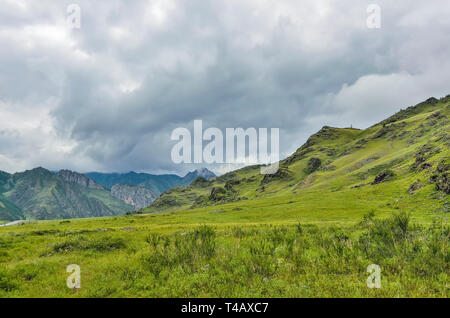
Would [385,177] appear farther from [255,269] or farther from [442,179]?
[255,269]

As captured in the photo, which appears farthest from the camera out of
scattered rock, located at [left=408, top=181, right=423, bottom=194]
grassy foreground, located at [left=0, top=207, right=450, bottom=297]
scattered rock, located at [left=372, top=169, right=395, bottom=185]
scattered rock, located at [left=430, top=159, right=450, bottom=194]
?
scattered rock, located at [left=372, top=169, right=395, bottom=185]

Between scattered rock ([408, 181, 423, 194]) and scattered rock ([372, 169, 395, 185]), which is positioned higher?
scattered rock ([372, 169, 395, 185])

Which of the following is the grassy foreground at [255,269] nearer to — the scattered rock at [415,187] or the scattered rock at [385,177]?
the scattered rock at [415,187]

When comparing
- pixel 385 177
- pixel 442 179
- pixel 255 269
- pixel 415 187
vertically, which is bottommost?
pixel 255 269

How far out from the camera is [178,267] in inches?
571

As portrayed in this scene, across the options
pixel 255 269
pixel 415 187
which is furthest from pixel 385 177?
pixel 255 269

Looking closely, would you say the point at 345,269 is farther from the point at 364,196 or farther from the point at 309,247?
the point at 364,196

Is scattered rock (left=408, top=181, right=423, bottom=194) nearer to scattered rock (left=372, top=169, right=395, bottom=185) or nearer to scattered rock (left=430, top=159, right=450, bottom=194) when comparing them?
scattered rock (left=430, top=159, right=450, bottom=194)

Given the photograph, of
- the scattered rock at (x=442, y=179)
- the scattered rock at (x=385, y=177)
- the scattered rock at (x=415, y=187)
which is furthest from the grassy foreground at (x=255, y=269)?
the scattered rock at (x=385, y=177)

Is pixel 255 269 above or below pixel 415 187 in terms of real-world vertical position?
below

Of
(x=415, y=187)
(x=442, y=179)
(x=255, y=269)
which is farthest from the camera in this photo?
(x=415, y=187)

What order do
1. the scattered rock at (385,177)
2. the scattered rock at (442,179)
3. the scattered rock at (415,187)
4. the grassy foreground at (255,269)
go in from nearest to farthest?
the grassy foreground at (255,269), the scattered rock at (442,179), the scattered rock at (415,187), the scattered rock at (385,177)

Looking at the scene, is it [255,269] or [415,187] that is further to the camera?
[415,187]

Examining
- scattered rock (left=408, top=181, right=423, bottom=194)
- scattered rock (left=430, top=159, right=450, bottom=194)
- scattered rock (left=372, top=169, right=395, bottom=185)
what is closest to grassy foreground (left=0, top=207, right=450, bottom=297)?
scattered rock (left=430, top=159, right=450, bottom=194)
